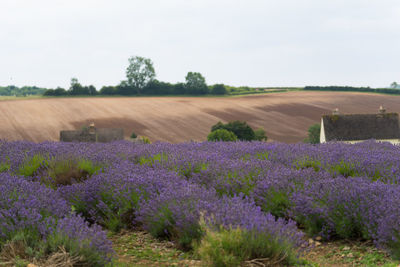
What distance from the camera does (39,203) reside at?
166 inches

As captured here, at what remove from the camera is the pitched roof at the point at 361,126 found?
1125 inches

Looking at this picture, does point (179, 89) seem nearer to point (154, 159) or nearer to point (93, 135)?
point (93, 135)

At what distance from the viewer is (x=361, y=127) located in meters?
29.1

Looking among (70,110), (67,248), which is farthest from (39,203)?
(70,110)

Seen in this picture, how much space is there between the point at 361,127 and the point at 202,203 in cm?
2719

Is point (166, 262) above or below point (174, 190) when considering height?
below

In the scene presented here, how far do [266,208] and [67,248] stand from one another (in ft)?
7.81

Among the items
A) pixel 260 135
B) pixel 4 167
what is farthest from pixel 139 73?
pixel 4 167

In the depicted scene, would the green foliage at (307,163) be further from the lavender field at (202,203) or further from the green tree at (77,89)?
the green tree at (77,89)

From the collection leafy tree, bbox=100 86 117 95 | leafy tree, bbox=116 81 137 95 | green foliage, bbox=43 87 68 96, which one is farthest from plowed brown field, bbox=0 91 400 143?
leafy tree, bbox=116 81 137 95

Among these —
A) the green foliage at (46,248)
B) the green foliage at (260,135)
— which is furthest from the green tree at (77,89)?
the green foliage at (46,248)

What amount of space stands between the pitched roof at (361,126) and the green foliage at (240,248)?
25884 mm

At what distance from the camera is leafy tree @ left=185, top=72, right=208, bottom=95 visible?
6881 cm

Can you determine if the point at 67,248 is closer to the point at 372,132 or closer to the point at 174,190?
the point at 174,190
